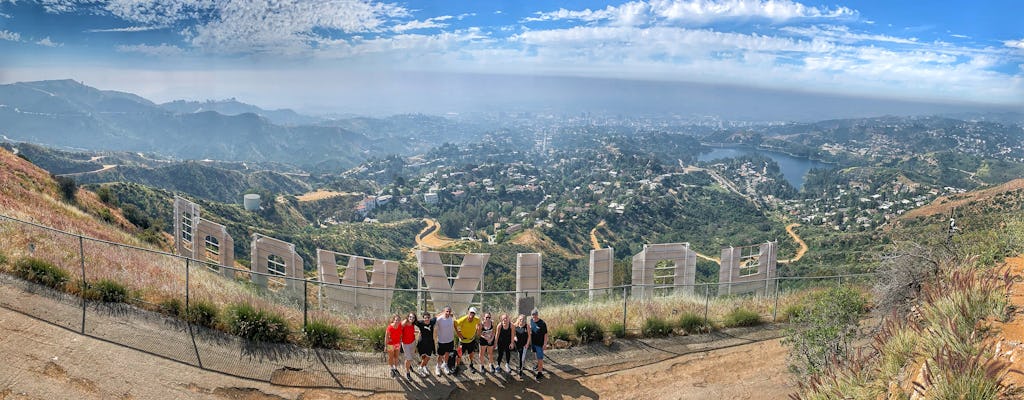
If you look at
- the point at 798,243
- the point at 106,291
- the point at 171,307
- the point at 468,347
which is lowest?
the point at 798,243

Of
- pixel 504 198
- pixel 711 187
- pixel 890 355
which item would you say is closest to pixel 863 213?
pixel 711 187

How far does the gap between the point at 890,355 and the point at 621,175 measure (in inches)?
4191

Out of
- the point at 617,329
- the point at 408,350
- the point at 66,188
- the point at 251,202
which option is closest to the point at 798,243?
the point at 617,329

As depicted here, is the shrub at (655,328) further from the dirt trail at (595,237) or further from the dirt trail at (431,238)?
the dirt trail at (431,238)

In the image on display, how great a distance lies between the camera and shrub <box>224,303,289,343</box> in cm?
865

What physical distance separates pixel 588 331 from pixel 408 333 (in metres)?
3.46

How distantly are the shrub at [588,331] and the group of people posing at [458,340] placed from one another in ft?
4.54

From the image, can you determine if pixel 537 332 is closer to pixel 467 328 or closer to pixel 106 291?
pixel 467 328

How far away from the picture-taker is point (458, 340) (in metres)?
8.63

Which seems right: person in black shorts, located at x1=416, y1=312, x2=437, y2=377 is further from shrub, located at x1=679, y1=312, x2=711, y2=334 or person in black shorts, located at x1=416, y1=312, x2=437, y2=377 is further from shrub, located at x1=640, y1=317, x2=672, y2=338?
shrub, located at x1=679, y1=312, x2=711, y2=334

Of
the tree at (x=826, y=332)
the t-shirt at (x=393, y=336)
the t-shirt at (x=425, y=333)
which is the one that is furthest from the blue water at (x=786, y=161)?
the t-shirt at (x=393, y=336)

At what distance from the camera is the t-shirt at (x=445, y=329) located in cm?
811

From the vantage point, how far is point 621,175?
363ft

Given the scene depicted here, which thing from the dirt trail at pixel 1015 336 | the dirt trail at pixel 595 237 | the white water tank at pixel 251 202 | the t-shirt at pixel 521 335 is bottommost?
the dirt trail at pixel 595 237
